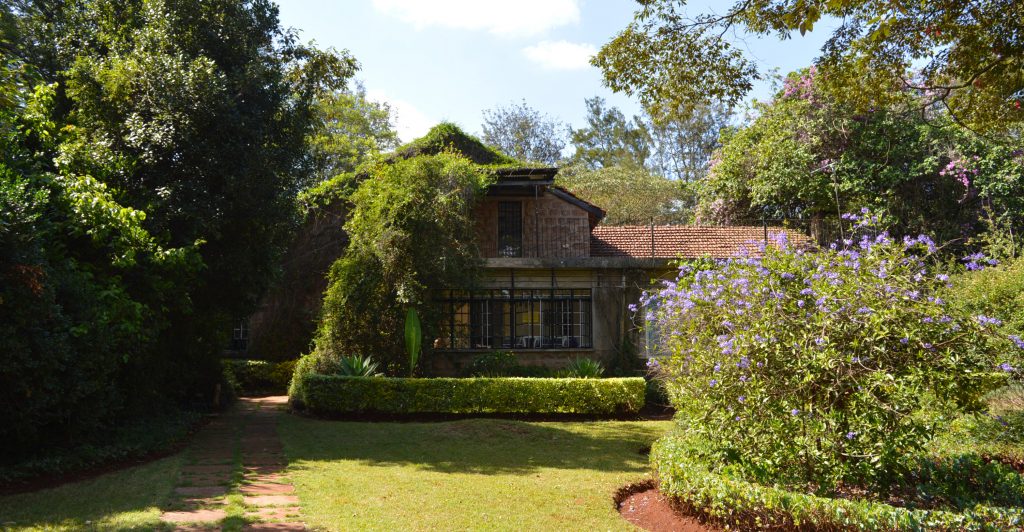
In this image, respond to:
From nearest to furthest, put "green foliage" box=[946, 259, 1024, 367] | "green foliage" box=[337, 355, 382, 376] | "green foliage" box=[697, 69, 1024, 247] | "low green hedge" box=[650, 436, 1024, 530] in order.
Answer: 1. "low green hedge" box=[650, 436, 1024, 530]
2. "green foliage" box=[946, 259, 1024, 367]
3. "green foliage" box=[337, 355, 382, 376]
4. "green foliage" box=[697, 69, 1024, 247]

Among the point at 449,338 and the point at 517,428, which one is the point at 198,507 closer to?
the point at 517,428

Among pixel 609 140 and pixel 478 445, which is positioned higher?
pixel 609 140

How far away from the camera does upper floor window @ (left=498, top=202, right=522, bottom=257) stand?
2056cm

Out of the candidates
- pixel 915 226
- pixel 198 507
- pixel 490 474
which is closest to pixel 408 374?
pixel 490 474

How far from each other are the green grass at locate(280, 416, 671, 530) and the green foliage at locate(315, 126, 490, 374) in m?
2.57

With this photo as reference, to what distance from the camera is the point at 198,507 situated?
735cm

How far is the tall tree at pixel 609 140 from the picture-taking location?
4572 cm

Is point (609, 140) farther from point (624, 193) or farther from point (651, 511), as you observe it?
point (651, 511)

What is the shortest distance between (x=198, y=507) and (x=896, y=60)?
1076cm

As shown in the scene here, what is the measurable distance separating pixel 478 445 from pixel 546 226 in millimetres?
9958

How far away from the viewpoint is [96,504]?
738cm

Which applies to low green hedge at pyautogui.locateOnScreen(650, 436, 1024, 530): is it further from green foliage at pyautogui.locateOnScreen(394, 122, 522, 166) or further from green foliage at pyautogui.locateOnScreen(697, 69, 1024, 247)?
green foliage at pyautogui.locateOnScreen(697, 69, 1024, 247)

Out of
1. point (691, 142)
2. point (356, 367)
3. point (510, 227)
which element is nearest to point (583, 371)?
point (356, 367)

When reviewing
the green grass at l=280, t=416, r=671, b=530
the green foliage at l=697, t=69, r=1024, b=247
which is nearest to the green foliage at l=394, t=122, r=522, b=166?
the green foliage at l=697, t=69, r=1024, b=247
